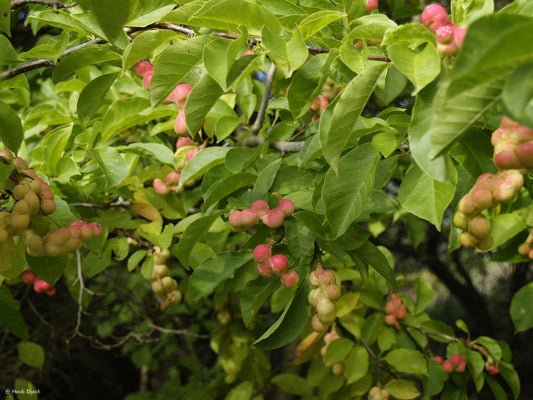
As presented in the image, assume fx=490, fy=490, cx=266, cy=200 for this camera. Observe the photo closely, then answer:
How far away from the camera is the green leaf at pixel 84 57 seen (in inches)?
35.5

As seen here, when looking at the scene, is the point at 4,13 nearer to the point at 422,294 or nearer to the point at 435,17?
the point at 435,17

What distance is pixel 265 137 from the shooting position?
4.60 feet

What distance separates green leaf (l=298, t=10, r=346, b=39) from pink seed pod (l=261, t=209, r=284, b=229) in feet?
1.08

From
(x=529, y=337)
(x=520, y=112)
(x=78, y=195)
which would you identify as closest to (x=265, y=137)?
(x=78, y=195)

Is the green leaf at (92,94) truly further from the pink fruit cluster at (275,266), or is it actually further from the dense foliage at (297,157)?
the pink fruit cluster at (275,266)

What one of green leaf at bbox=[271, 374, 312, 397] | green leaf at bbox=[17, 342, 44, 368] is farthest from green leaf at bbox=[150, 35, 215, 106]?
green leaf at bbox=[271, 374, 312, 397]

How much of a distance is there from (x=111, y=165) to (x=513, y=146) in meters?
0.93

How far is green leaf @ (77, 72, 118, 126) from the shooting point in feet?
3.14

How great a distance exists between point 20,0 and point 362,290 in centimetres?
134

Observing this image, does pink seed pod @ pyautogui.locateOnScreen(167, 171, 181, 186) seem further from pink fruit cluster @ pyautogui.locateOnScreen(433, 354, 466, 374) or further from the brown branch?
pink fruit cluster @ pyautogui.locateOnScreen(433, 354, 466, 374)

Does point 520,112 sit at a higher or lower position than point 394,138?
higher

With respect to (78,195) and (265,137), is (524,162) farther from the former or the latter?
(78,195)

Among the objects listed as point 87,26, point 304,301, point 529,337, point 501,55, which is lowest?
point 529,337

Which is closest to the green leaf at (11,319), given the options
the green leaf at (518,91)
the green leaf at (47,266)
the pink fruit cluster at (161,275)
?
the green leaf at (47,266)
